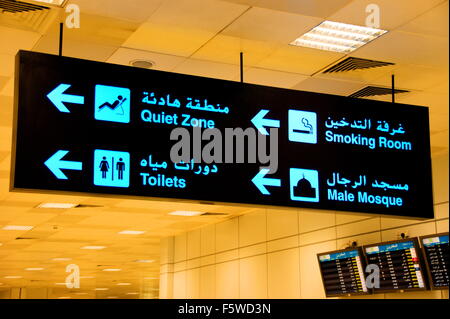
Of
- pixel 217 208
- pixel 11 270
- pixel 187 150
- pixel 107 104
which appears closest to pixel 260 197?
pixel 187 150

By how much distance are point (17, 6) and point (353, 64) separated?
2434 mm

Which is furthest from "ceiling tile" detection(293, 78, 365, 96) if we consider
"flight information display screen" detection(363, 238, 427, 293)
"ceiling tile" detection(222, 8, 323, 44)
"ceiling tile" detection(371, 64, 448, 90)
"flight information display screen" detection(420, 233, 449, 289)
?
"flight information display screen" detection(363, 238, 427, 293)

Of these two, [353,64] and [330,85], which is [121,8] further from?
[330,85]

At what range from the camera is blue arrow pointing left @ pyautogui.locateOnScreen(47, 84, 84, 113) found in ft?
12.2

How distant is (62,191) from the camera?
358cm

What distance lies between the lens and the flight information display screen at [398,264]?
710 cm

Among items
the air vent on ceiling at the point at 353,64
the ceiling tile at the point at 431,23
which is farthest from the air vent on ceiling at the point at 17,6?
the ceiling tile at the point at 431,23

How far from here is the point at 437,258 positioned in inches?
270

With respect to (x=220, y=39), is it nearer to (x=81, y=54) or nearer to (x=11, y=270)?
(x=81, y=54)

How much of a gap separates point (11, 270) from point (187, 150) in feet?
51.3

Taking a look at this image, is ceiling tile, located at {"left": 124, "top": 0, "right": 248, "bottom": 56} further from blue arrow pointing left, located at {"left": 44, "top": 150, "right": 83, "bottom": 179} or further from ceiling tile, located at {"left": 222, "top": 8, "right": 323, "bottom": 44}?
blue arrow pointing left, located at {"left": 44, "top": 150, "right": 83, "bottom": 179}

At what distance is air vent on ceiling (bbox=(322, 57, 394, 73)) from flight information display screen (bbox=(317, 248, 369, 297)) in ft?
10.7

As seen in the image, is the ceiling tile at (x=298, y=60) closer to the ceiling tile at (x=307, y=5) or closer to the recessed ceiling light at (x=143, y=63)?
the ceiling tile at (x=307, y=5)

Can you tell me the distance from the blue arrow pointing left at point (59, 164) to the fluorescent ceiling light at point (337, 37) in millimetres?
1869
